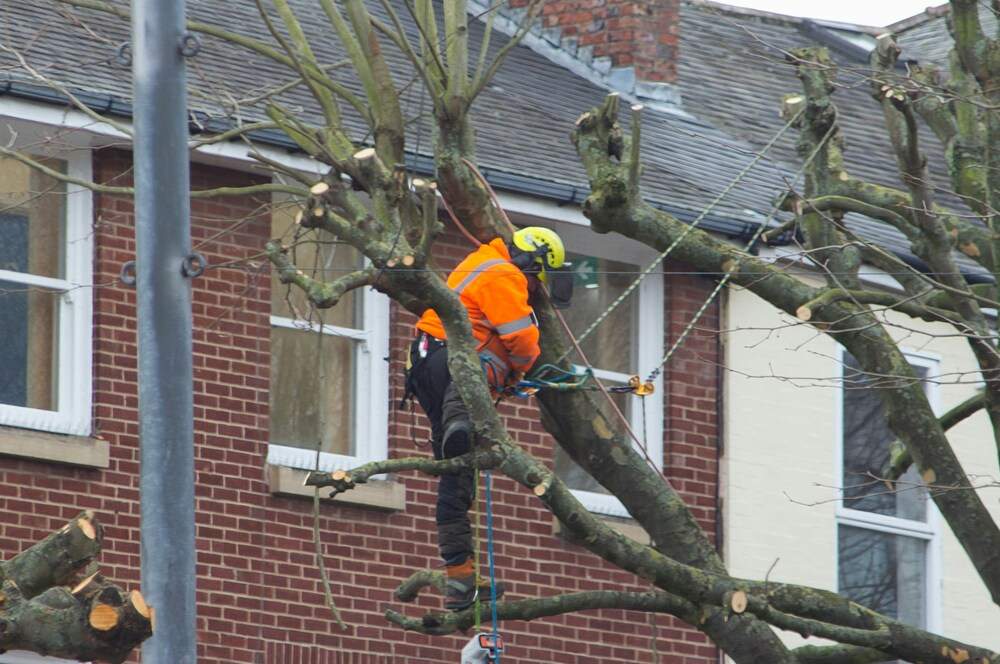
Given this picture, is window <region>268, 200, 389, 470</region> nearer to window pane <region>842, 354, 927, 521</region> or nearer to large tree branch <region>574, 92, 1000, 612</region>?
window pane <region>842, 354, 927, 521</region>

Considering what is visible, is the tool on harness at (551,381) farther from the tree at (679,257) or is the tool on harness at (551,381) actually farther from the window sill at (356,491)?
the window sill at (356,491)

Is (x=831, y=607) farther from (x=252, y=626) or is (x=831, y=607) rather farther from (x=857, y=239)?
(x=252, y=626)

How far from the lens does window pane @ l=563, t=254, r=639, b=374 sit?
57.8ft

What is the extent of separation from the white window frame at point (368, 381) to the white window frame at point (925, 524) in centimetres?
361

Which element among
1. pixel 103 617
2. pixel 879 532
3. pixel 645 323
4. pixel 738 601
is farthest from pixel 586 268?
pixel 103 617

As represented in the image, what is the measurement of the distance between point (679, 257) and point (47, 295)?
4599mm

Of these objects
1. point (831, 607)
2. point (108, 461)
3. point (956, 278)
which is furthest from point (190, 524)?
point (108, 461)

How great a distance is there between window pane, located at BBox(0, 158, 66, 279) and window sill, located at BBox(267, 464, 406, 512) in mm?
1766

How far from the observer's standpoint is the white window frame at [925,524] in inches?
715

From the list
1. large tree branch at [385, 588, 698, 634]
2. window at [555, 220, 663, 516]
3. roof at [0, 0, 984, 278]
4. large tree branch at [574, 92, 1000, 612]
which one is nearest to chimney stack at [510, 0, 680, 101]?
roof at [0, 0, 984, 278]

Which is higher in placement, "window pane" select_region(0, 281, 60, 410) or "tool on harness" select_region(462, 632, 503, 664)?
"window pane" select_region(0, 281, 60, 410)

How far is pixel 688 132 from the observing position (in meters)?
19.8

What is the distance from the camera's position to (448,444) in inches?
442

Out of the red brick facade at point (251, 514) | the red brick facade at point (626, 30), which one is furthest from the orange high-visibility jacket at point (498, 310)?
the red brick facade at point (626, 30)
